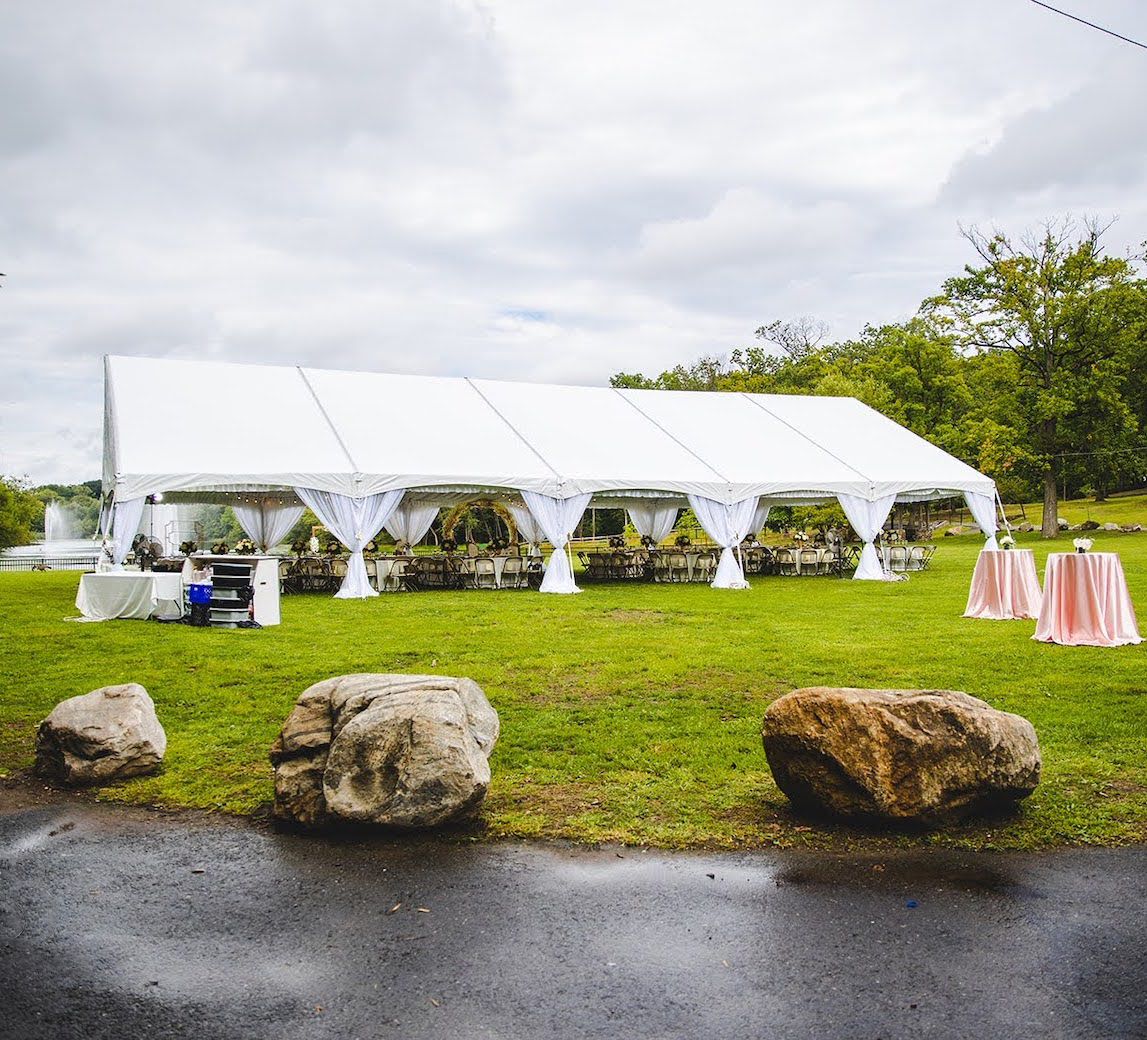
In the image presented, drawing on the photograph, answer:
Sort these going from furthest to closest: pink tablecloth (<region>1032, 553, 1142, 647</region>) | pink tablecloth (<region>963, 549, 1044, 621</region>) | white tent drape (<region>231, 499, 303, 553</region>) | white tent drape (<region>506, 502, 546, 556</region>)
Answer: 1. white tent drape (<region>231, 499, 303, 553</region>)
2. white tent drape (<region>506, 502, 546, 556</region>)
3. pink tablecloth (<region>963, 549, 1044, 621</region>)
4. pink tablecloth (<region>1032, 553, 1142, 647</region>)

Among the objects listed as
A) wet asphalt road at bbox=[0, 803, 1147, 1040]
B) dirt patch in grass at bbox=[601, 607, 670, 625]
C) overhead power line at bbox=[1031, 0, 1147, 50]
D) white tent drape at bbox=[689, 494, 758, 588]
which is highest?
overhead power line at bbox=[1031, 0, 1147, 50]

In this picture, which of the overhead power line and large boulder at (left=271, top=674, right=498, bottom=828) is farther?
the overhead power line

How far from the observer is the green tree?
3688 centimetres

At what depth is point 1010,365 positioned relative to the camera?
29484mm

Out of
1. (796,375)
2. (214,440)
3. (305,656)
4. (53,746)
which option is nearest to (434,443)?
(214,440)

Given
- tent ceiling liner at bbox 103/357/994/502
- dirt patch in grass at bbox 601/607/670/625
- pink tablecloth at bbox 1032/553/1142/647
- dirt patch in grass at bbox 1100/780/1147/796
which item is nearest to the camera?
dirt patch in grass at bbox 1100/780/1147/796

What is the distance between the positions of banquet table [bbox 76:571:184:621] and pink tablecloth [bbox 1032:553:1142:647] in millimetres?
9467

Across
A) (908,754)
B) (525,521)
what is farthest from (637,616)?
(525,521)

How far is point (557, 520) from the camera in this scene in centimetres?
1481

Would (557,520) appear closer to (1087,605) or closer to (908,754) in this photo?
(1087,605)

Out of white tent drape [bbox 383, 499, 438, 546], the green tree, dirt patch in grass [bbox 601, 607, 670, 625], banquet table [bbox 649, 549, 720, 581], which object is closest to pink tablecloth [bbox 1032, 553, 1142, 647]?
dirt patch in grass [bbox 601, 607, 670, 625]

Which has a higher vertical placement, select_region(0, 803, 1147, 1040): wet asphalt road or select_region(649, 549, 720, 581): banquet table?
select_region(649, 549, 720, 581): banquet table

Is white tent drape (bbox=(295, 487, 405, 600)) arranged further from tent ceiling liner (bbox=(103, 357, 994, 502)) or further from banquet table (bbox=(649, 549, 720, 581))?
banquet table (bbox=(649, 549, 720, 581))

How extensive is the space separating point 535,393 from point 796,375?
27.7 meters
